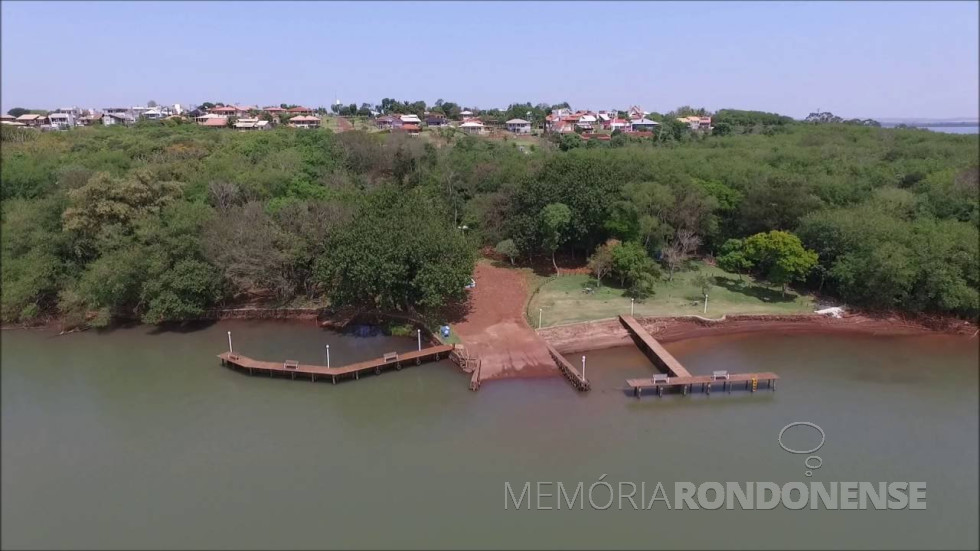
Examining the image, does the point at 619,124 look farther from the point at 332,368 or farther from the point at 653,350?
the point at 332,368

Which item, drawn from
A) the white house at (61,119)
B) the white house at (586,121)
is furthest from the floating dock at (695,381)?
the white house at (61,119)

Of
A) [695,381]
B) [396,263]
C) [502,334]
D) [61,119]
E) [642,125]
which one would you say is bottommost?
[695,381]

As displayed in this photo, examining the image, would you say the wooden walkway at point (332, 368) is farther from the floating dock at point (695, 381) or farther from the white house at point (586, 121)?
the white house at point (586, 121)

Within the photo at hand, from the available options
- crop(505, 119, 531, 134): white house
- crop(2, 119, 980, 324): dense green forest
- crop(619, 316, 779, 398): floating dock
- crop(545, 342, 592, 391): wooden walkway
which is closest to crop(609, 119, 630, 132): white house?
crop(505, 119, 531, 134): white house

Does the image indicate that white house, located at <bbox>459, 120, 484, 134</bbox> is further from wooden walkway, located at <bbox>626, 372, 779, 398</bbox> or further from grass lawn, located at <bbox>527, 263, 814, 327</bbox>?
wooden walkway, located at <bbox>626, 372, 779, 398</bbox>

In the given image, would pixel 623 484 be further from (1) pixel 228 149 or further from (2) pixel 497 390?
(1) pixel 228 149

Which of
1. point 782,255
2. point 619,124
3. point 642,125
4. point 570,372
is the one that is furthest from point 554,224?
point 619,124

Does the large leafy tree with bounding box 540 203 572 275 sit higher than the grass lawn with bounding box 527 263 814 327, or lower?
higher
